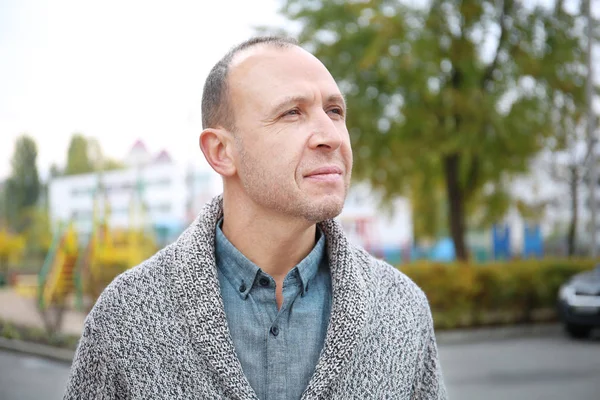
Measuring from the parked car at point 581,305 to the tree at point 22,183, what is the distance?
911 centimetres

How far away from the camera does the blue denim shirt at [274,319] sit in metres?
1.78

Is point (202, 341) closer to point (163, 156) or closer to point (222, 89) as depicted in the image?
point (222, 89)

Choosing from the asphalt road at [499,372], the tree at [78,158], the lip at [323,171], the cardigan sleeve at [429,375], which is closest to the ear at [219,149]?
the lip at [323,171]

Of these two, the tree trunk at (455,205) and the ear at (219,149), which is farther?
the tree trunk at (455,205)

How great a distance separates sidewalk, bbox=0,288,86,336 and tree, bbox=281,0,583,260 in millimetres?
6938

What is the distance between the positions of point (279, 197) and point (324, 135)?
193 millimetres

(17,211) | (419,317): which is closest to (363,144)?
(17,211)

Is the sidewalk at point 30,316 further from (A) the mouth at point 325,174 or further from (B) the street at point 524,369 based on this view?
(A) the mouth at point 325,174

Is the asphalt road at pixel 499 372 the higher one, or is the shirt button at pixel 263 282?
the shirt button at pixel 263 282

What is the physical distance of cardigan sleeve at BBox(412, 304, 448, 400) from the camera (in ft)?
6.34

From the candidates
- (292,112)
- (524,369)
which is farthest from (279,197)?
(524,369)

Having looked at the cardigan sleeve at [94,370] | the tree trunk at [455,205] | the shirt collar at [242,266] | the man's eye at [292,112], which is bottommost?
the tree trunk at [455,205]

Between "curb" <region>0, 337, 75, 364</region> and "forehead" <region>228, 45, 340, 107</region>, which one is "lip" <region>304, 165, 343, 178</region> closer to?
"forehead" <region>228, 45, 340, 107</region>

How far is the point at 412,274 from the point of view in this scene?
523 inches
